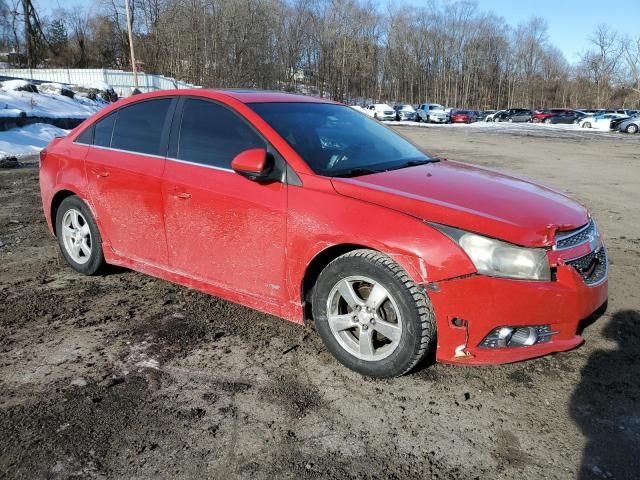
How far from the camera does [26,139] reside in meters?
14.6

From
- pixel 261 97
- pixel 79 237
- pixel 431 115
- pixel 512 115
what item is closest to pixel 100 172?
pixel 79 237

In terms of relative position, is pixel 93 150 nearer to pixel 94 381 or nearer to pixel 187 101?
pixel 187 101

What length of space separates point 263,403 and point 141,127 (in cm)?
243

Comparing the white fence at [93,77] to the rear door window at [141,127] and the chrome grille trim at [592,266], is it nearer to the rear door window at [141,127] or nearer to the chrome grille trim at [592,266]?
the rear door window at [141,127]

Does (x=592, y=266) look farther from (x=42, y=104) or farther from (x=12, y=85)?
(x=12, y=85)

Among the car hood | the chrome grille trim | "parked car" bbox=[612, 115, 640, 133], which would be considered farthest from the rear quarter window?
"parked car" bbox=[612, 115, 640, 133]

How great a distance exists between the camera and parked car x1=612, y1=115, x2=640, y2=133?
3481 centimetres

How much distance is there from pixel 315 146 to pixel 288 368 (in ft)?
4.72

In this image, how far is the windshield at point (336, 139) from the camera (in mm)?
3383

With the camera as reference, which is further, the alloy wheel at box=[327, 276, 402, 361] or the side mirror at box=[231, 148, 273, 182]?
the side mirror at box=[231, 148, 273, 182]

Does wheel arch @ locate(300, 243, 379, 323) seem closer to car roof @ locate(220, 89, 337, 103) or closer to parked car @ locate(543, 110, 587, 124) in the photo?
car roof @ locate(220, 89, 337, 103)

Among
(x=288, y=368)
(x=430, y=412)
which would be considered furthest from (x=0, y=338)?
A: (x=430, y=412)

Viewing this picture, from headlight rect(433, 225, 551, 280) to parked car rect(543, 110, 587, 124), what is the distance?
50123 millimetres

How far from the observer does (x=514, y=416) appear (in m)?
2.71
